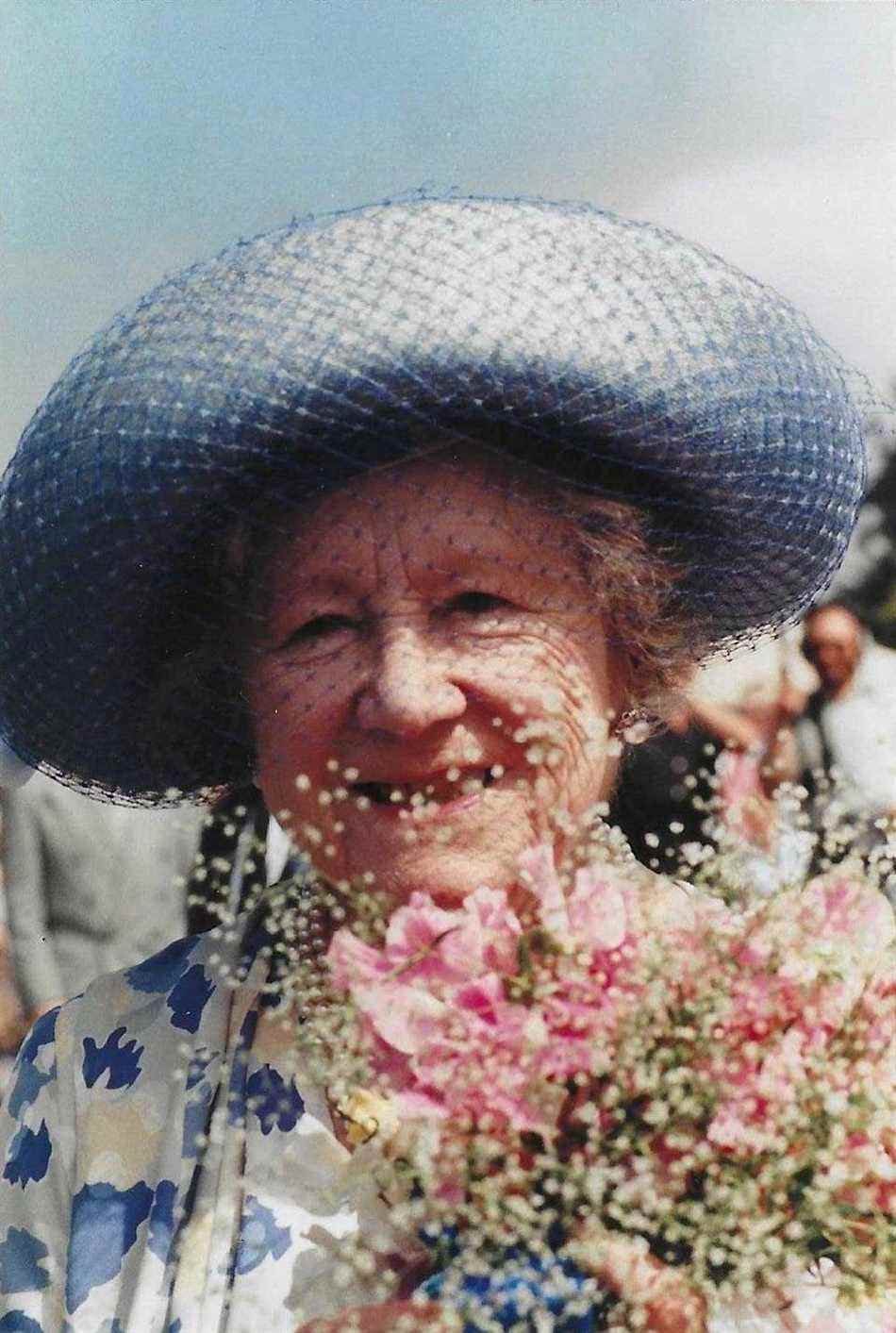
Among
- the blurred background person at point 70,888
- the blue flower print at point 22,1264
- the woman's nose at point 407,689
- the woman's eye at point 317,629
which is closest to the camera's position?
the woman's nose at point 407,689

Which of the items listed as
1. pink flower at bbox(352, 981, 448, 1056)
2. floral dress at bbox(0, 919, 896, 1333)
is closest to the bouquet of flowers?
pink flower at bbox(352, 981, 448, 1056)

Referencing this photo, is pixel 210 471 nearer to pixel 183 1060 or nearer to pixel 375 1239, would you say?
pixel 183 1060

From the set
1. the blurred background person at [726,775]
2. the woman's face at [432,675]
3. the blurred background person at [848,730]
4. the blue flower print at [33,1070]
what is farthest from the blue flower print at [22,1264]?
the blurred background person at [848,730]

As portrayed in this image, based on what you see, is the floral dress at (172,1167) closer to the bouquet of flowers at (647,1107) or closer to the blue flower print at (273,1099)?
the blue flower print at (273,1099)

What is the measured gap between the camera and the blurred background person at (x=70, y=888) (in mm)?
4867

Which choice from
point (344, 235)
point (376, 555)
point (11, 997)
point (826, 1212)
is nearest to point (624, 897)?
point (826, 1212)

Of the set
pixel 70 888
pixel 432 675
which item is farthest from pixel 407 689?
pixel 70 888

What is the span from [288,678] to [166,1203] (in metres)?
0.62

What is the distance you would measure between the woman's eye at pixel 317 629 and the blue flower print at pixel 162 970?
519 mm

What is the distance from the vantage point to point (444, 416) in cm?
183

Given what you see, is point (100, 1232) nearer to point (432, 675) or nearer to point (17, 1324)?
point (17, 1324)

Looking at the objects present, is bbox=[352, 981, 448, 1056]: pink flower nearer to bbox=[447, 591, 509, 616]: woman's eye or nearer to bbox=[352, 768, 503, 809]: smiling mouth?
bbox=[352, 768, 503, 809]: smiling mouth

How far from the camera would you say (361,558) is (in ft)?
6.13

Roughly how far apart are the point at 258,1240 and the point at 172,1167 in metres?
0.17
